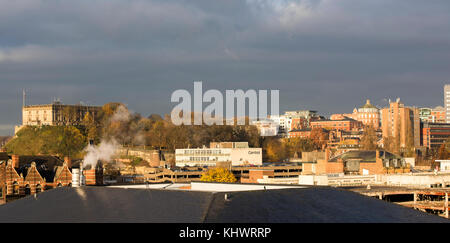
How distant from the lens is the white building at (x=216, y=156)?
144625 millimetres

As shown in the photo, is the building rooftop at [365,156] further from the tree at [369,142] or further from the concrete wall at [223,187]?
the concrete wall at [223,187]

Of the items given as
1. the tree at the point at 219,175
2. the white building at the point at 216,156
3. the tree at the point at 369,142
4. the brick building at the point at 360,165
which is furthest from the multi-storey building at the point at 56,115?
the brick building at the point at 360,165

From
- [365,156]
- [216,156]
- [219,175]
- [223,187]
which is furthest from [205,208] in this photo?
[216,156]

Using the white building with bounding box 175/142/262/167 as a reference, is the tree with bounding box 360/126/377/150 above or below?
above

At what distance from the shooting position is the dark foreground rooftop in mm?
27141

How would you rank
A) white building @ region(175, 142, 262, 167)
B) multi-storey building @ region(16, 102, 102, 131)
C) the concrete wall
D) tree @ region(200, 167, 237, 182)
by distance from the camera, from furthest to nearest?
multi-storey building @ region(16, 102, 102, 131)
white building @ region(175, 142, 262, 167)
tree @ region(200, 167, 237, 182)
the concrete wall

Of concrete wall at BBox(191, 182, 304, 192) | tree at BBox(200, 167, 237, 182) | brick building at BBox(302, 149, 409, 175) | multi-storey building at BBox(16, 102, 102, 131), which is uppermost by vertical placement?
multi-storey building at BBox(16, 102, 102, 131)

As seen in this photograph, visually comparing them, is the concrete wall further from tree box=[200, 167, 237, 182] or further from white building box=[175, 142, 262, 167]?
white building box=[175, 142, 262, 167]

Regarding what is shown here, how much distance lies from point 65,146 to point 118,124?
2426cm

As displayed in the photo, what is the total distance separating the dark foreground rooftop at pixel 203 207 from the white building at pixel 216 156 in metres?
110

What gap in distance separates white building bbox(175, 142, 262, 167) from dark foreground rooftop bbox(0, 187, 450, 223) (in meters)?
110

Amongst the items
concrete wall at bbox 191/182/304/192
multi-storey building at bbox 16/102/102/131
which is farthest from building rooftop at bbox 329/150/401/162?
multi-storey building at bbox 16/102/102/131
